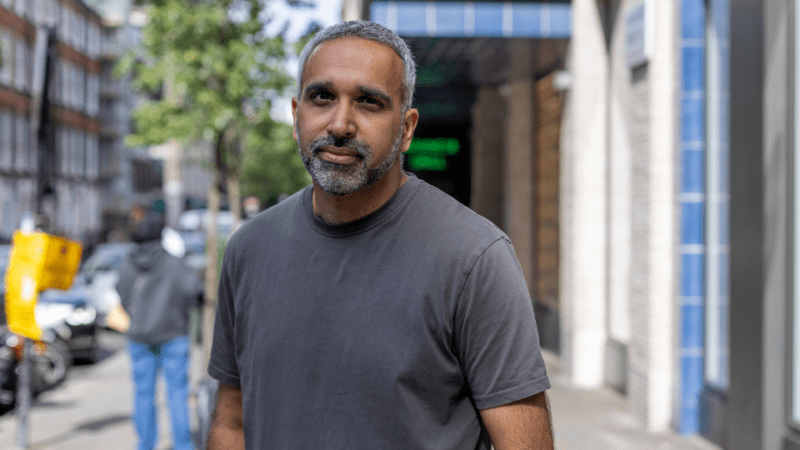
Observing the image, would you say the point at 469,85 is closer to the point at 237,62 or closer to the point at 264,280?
the point at 237,62

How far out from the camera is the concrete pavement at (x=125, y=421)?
23.0 ft

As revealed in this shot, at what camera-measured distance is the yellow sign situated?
21.5 ft

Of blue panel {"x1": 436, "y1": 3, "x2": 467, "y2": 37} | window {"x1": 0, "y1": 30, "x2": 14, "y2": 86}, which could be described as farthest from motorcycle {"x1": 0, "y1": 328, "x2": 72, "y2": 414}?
window {"x1": 0, "y1": 30, "x2": 14, "y2": 86}

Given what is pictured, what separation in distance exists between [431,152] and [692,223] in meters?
9.89

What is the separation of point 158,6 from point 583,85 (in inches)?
198

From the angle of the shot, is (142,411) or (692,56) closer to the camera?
(142,411)

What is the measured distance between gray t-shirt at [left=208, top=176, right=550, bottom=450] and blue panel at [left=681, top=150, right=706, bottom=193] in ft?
19.4

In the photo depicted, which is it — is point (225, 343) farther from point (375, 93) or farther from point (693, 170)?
point (693, 170)

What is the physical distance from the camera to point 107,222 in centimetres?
5216

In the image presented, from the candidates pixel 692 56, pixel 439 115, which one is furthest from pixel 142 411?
pixel 439 115

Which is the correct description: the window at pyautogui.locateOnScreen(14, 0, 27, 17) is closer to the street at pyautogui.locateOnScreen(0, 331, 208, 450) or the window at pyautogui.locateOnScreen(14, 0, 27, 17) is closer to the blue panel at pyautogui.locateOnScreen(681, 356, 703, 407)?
the street at pyautogui.locateOnScreen(0, 331, 208, 450)

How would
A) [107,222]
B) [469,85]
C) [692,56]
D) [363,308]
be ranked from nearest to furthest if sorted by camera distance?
[363,308] → [692,56] → [469,85] → [107,222]

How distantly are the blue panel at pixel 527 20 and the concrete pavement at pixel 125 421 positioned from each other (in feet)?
13.8

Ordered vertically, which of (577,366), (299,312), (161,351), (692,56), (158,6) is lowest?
(577,366)
